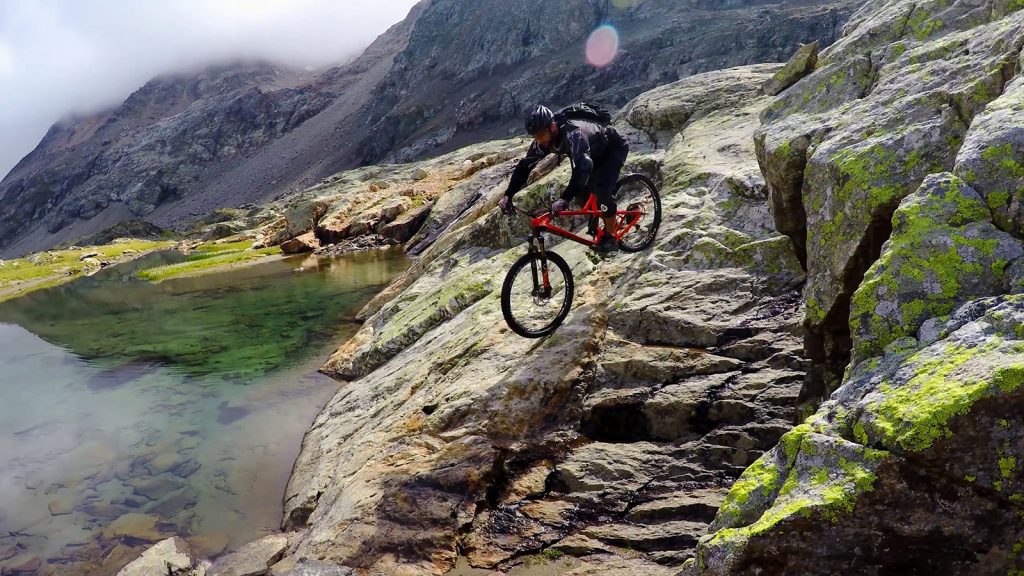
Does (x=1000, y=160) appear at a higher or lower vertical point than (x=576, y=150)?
lower

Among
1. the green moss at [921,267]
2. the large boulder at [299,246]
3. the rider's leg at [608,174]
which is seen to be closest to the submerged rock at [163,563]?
the rider's leg at [608,174]

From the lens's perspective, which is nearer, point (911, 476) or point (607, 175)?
point (911, 476)

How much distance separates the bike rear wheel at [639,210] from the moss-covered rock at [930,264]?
6677 mm

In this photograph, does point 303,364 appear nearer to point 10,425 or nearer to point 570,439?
point 10,425

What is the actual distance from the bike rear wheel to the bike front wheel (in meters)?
2.03

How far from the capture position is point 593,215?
1187cm

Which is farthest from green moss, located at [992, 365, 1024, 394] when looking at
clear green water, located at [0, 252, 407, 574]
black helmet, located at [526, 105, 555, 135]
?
clear green water, located at [0, 252, 407, 574]

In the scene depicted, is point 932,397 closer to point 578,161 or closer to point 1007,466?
point 1007,466

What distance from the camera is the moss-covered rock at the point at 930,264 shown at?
502 cm

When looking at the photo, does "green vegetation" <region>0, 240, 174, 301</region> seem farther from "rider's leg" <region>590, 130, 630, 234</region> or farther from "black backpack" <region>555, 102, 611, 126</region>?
"rider's leg" <region>590, 130, 630, 234</region>

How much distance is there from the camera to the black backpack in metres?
11.2

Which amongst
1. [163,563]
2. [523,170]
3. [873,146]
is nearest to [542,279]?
[523,170]

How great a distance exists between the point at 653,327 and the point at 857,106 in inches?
183

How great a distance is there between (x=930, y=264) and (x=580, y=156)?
614 centimetres
